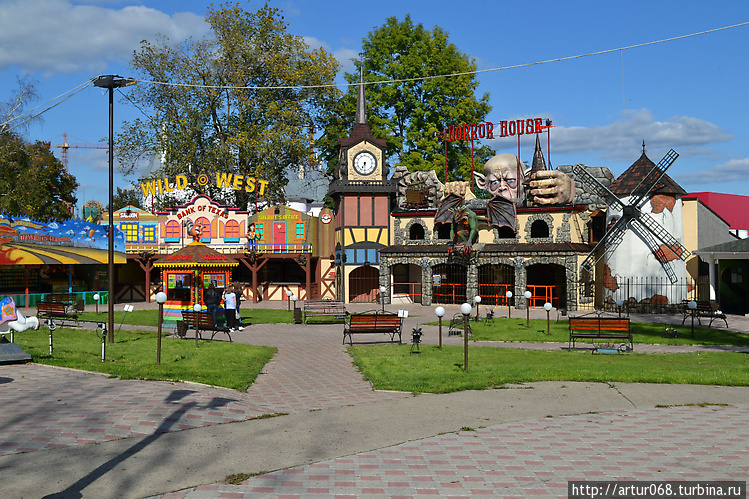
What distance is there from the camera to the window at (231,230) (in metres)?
39.5

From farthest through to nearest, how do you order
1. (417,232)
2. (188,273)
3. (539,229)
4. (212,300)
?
(417,232) → (539,229) → (188,273) → (212,300)

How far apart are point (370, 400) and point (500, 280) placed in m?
29.0

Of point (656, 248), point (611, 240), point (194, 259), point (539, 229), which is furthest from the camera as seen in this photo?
point (539, 229)

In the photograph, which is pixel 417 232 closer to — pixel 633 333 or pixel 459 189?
pixel 459 189

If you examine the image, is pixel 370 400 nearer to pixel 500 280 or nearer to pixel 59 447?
pixel 59 447

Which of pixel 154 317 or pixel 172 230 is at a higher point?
pixel 172 230

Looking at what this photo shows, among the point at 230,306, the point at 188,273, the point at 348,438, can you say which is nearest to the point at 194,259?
the point at 188,273

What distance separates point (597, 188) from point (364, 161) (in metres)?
13.2

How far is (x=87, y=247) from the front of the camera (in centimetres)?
3881

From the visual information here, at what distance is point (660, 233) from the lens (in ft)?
103

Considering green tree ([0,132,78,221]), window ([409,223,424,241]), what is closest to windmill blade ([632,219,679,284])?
window ([409,223,424,241])

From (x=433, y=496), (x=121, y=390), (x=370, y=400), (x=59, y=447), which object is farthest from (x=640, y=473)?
(x=121, y=390)

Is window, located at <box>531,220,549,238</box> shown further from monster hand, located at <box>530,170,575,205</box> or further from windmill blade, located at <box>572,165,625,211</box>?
windmill blade, located at <box>572,165,625,211</box>

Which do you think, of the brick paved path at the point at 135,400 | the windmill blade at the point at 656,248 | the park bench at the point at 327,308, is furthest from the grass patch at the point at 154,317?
the windmill blade at the point at 656,248
